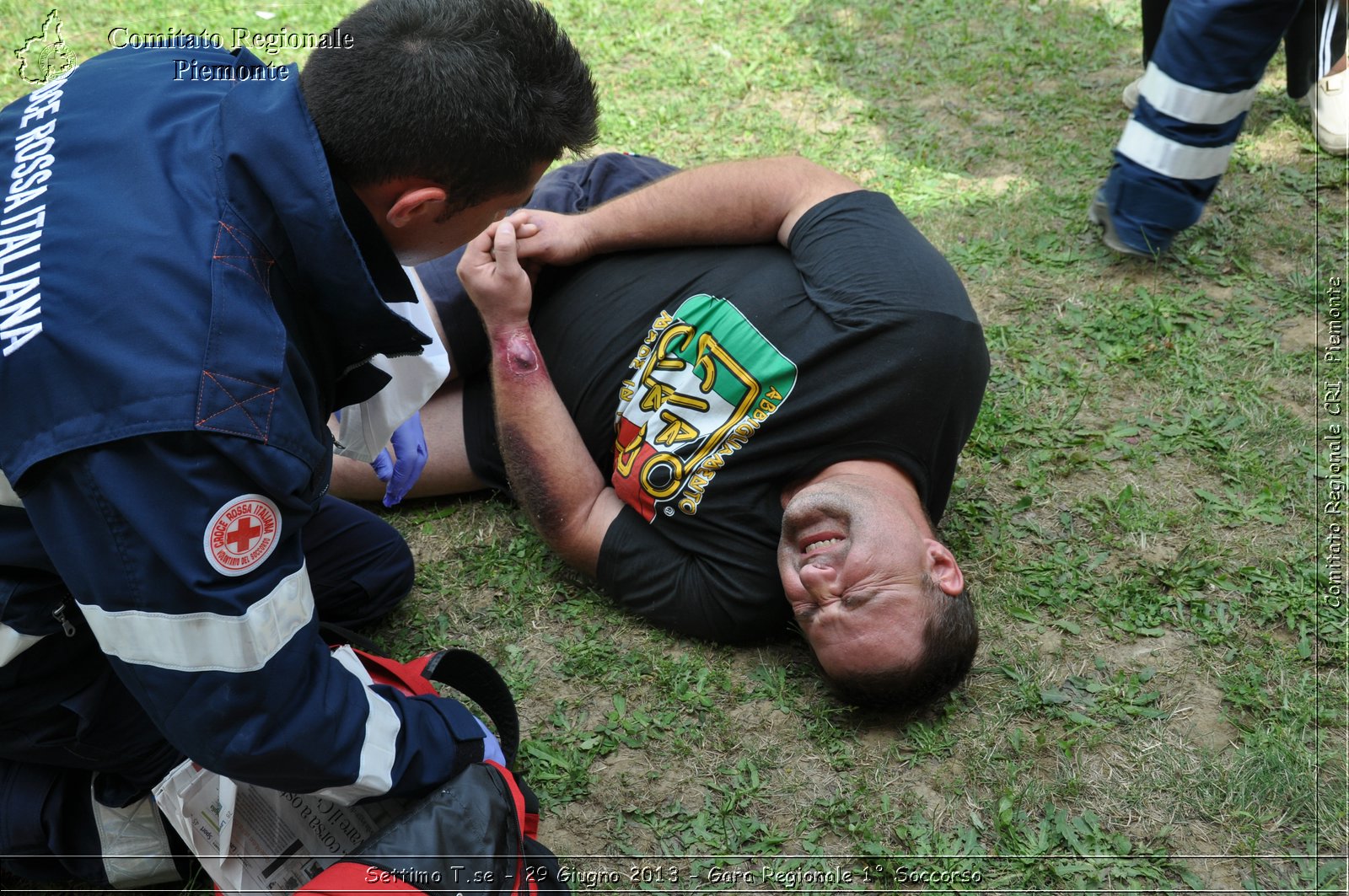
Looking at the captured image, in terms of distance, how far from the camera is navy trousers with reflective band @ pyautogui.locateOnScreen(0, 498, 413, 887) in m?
2.05

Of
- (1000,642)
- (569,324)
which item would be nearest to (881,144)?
(569,324)

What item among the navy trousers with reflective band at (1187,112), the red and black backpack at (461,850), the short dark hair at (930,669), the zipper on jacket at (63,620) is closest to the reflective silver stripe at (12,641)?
the zipper on jacket at (63,620)

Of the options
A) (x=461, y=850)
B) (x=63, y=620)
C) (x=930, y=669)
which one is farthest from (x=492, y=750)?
(x=930, y=669)

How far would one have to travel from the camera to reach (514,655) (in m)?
2.80

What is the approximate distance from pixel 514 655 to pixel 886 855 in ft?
3.50

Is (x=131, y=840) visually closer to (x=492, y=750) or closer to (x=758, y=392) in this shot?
(x=492, y=750)

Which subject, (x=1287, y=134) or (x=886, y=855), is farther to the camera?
(x=1287, y=134)

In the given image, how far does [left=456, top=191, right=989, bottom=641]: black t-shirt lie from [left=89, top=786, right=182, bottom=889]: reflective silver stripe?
1.21 metres

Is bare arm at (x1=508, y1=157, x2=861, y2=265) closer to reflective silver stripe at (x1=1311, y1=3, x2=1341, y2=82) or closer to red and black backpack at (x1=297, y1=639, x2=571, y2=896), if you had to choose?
red and black backpack at (x1=297, y1=639, x2=571, y2=896)

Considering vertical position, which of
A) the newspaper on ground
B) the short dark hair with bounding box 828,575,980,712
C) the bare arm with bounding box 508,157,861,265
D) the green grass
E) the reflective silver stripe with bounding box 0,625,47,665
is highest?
the reflective silver stripe with bounding box 0,625,47,665

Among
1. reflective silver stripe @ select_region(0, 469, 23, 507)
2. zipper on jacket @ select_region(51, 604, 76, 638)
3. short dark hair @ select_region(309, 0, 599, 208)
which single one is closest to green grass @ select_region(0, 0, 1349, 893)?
zipper on jacket @ select_region(51, 604, 76, 638)

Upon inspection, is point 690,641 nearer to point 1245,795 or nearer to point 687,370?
point 687,370

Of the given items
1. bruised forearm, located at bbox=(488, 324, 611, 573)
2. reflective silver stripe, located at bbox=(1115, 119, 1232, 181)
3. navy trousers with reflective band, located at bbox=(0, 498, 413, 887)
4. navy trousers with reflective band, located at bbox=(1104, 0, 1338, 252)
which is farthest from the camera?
reflective silver stripe, located at bbox=(1115, 119, 1232, 181)

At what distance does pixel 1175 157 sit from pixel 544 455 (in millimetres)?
2452
